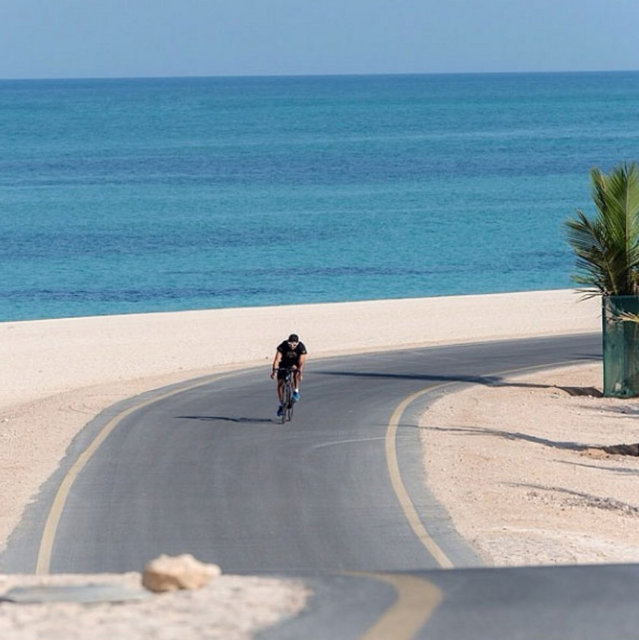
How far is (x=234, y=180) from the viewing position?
99250 mm

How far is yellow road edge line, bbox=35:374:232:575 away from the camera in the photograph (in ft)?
46.9

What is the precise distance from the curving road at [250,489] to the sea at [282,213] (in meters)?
19.5

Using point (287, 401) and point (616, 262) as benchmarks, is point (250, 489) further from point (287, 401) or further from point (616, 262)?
point (616, 262)

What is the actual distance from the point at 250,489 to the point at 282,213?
208 ft

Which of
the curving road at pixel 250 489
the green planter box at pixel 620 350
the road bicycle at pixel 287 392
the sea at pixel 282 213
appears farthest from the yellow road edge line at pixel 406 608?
the sea at pixel 282 213

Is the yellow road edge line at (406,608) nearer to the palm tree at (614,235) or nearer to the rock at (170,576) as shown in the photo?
the rock at (170,576)

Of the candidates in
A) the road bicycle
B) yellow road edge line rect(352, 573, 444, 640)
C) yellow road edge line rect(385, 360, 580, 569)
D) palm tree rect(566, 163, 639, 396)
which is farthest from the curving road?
palm tree rect(566, 163, 639, 396)

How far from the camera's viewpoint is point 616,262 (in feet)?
91.9

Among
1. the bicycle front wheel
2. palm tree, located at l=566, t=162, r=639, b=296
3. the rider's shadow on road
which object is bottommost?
the rider's shadow on road

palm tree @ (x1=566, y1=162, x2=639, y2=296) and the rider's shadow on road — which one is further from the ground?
palm tree @ (x1=566, y1=162, x2=639, y2=296)

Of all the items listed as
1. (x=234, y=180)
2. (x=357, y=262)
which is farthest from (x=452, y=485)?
(x=234, y=180)

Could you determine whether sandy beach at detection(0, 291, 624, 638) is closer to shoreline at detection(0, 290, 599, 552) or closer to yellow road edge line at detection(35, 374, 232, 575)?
shoreline at detection(0, 290, 599, 552)

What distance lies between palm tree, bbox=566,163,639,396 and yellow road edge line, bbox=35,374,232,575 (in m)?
8.81

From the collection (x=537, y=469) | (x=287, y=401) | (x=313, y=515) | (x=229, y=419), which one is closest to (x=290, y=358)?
(x=287, y=401)
